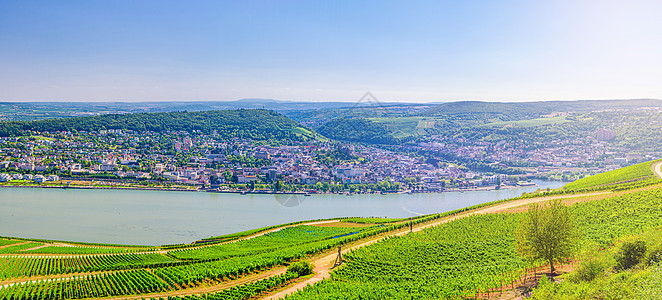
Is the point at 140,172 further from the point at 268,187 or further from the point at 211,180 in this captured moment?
the point at 268,187

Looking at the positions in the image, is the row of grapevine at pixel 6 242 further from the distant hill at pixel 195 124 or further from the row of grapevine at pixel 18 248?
the distant hill at pixel 195 124

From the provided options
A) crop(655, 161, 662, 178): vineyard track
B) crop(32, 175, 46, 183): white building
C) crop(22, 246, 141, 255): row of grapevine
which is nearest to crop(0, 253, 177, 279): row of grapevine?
crop(22, 246, 141, 255): row of grapevine

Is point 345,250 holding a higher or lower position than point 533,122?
lower

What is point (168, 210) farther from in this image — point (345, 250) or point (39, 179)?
point (39, 179)

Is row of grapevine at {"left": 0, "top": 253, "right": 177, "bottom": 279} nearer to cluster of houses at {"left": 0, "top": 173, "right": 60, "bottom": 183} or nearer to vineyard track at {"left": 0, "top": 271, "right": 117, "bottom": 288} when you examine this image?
vineyard track at {"left": 0, "top": 271, "right": 117, "bottom": 288}

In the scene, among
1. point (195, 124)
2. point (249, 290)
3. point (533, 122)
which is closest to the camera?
point (249, 290)

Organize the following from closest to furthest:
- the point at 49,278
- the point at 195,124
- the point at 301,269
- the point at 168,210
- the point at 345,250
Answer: the point at 301,269
the point at 49,278
the point at 345,250
the point at 168,210
the point at 195,124

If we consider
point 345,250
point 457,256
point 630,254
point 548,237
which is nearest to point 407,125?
point 345,250
